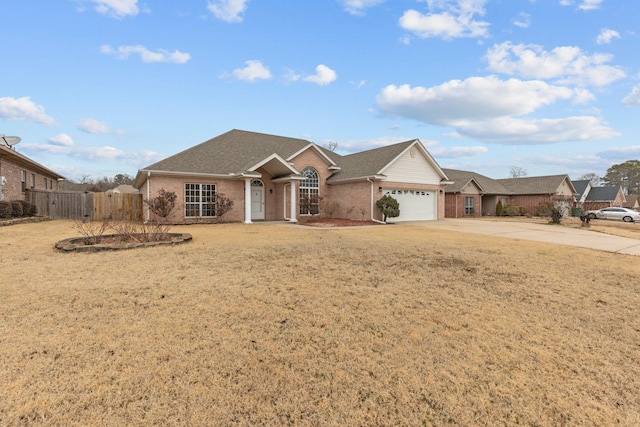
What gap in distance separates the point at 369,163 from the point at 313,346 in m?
18.6

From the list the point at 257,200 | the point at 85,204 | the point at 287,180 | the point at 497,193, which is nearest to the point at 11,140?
the point at 85,204

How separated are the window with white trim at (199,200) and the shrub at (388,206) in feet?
32.3

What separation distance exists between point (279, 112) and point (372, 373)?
20.8 meters

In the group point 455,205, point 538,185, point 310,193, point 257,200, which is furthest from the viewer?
point 538,185

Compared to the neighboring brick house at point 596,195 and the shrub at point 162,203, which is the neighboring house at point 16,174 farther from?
the neighboring brick house at point 596,195

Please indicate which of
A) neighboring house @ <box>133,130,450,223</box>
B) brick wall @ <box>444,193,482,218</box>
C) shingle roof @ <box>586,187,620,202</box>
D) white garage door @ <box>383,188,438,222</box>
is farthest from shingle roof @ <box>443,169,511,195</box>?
shingle roof @ <box>586,187,620,202</box>

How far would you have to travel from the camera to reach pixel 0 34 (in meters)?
11.7

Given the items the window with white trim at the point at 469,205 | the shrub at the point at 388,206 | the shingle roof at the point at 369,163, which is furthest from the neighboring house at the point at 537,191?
the shrub at the point at 388,206

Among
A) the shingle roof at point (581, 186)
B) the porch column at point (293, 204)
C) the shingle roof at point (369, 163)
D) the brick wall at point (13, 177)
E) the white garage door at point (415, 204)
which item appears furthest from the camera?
the shingle roof at point (581, 186)

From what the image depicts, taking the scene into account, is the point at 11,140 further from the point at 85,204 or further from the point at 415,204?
the point at 415,204

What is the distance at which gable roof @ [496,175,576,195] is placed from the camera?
1269 inches

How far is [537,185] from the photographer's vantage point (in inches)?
1325

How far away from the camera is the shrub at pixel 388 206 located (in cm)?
1889

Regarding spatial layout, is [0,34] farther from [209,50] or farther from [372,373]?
[372,373]
